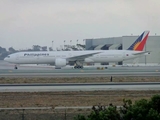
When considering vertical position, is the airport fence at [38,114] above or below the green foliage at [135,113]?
below

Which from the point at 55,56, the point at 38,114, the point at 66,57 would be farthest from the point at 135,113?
the point at 66,57

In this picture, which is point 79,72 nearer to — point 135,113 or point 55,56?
point 55,56

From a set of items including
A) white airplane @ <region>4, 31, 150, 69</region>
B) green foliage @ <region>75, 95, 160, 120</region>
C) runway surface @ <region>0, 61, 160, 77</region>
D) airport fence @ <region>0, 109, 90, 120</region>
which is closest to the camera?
green foliage @ <region>75, 95, 160, 120</region>

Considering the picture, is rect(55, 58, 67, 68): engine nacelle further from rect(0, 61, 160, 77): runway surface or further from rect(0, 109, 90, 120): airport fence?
rect(0, 109, 90, 120): airport fence

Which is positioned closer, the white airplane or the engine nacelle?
the engine nacelle

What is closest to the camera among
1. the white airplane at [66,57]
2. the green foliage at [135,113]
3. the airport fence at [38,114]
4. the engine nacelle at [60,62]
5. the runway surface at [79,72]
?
the green foliage at [135,113]

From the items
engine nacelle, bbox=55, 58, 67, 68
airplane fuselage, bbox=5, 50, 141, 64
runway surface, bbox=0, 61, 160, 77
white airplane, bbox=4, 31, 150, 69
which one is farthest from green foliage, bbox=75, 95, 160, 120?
airplane fuselage, bbox=5, 50, 141, 64

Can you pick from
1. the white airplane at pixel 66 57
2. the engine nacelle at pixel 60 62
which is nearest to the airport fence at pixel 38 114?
the engine nacelle at pixel 60 62

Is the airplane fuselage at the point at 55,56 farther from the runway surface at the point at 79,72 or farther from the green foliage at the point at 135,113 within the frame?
the green foliage at the point at 135,113

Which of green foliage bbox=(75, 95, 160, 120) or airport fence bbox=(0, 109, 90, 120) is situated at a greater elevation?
green foliage bbox=(75, 95, 160, 120)

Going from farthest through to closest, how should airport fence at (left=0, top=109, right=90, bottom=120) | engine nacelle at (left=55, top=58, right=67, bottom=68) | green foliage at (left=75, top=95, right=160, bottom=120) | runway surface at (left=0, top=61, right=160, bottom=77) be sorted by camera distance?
engine nacelle at (left=55, top=58, right=67, bottom=68), runway surface at (left=0, top=61, right=160, bottom=77), airport fence at (left=0, top=109, right=90, bottom=120), green foliage at (left=75, top=95, right=160, bottom=120)

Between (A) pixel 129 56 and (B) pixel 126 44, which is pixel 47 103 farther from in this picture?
(B) pixel 126 44

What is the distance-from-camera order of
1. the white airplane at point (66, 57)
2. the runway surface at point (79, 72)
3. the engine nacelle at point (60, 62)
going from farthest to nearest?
the white airplane at point (66, 57) < the engine nacelle at point (60, 62) < the runway surface at point (79, 72)

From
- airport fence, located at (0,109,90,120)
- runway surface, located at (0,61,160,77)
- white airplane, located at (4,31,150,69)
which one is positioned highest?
white airplane, located at (4,31,150,69)
